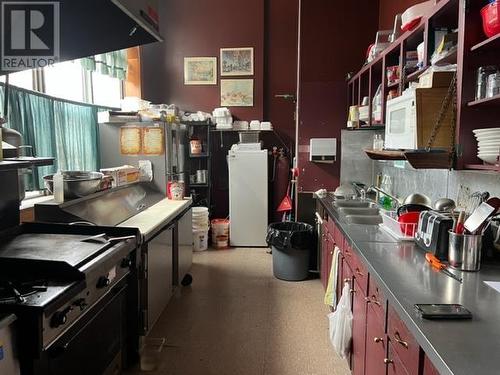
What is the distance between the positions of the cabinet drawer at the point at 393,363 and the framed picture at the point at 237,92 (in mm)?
4367

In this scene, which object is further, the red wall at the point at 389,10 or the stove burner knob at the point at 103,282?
the red wall at the point at 389,10

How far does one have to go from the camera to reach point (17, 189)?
1.95 meters

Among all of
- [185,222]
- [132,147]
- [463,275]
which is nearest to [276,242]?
[185,222]

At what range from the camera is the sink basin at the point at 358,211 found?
300 cm

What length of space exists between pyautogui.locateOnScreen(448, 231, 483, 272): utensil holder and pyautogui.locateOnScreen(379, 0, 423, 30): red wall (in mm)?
2309

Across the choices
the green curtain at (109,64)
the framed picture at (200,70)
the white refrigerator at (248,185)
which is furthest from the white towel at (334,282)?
the framed picture at (200,70)

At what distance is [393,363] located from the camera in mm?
1377

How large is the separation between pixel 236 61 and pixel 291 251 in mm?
2893

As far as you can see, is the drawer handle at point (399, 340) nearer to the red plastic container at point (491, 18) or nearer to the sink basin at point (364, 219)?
the red plastic container at point (491, 18)

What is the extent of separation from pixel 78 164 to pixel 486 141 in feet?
11.5

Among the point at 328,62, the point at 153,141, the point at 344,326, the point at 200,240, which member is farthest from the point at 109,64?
the point at 344,326

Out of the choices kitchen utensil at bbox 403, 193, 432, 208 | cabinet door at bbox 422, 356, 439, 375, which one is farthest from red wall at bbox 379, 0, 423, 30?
cabinet door at bbox 422, 356, 439, 375

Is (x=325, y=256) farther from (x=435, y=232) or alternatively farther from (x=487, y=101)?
(x=487, y=101)

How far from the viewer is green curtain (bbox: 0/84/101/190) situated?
2.91 m
